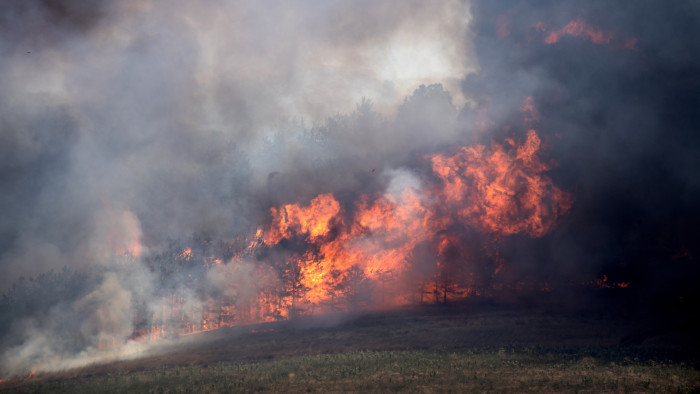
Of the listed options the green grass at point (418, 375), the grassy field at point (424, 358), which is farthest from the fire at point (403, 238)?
the green grass at point (418, 375)

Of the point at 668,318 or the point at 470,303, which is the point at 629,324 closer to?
the point at 668,318

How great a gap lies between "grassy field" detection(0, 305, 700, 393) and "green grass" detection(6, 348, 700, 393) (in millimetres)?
80

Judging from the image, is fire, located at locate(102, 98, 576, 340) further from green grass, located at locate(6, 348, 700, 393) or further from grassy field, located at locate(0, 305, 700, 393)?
green grass, located at locate(6, 348, 700, 393)

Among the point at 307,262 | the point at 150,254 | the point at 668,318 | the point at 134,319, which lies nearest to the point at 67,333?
the point at 134,319

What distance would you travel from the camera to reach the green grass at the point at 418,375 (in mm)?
28344

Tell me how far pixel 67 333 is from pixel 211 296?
1539 cm

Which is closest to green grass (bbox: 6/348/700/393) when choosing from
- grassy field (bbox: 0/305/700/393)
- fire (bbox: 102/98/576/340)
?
grassy field (bbox: 0/305/700/393)

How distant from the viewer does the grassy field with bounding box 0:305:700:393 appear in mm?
29656

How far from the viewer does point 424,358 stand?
3775 centimetres

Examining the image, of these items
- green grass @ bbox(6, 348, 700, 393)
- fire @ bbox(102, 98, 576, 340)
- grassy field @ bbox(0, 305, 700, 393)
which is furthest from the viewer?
fire @ bbox(102, 98, 576, 340)

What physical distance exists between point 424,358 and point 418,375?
21.6 feet

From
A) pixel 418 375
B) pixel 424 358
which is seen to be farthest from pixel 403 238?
pixel 418 375

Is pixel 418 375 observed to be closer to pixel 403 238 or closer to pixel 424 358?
pixel 424 358

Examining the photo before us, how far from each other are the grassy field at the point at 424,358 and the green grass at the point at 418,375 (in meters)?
0.08
